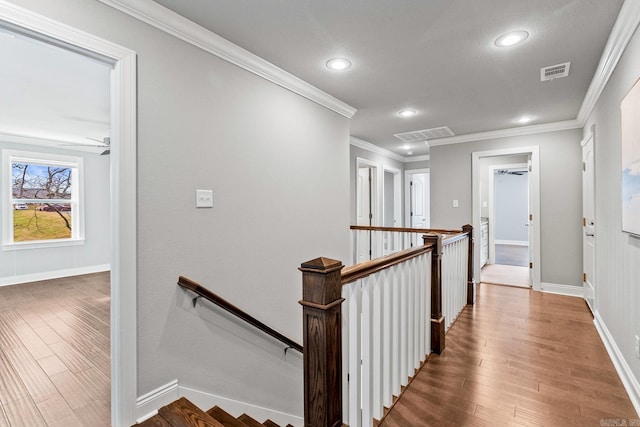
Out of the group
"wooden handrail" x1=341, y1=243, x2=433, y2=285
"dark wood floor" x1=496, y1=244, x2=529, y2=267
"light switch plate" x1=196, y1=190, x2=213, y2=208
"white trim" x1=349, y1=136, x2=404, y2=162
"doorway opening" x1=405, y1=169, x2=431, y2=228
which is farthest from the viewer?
"doorway opening" x1=405, y1=169, x2=431, y2=228

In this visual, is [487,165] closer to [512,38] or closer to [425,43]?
[512,38]

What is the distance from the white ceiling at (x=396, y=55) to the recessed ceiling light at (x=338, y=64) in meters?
0.06

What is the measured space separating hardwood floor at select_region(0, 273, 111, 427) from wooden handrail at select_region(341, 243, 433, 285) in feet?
5.49

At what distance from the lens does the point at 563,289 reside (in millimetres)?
4375

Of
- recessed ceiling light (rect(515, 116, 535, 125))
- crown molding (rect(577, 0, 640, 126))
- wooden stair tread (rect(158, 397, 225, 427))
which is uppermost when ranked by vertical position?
recessed ceiling light (rect(515, 116, 535, 125))

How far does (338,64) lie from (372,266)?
191 centimetres

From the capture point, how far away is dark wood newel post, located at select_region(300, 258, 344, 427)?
126 cm

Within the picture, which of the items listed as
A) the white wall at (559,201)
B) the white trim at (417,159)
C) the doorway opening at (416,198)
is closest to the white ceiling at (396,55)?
the white wall at (559,201)

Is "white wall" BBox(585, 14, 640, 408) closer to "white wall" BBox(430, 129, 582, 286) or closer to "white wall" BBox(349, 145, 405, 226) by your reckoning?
"white wall" BBox(430, 129, 582, 286)

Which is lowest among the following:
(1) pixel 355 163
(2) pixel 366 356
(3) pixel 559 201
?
(2) pixel 366 356

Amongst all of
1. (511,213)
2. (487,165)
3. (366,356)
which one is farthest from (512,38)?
(511,213)

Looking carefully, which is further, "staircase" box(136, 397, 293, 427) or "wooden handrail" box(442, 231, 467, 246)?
"wooden handrail" box(442, 231, 467, 246)

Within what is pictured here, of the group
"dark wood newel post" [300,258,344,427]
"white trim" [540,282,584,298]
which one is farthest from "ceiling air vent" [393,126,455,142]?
"dark wood newel post" [300,258,344,427]

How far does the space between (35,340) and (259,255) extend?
7.51ft
